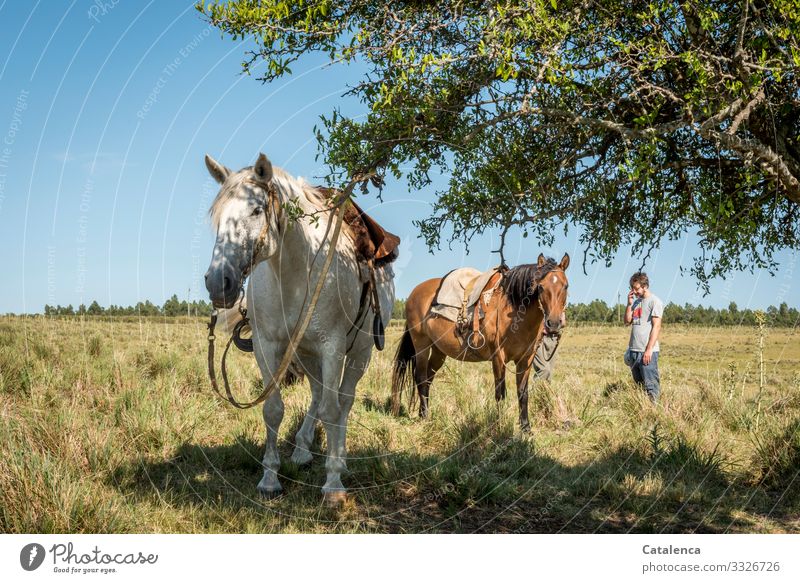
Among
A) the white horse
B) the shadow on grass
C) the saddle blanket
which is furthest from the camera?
the saddle blanket

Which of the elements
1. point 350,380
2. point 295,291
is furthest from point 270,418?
point 295,291

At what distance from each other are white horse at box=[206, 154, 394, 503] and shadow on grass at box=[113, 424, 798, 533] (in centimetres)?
37

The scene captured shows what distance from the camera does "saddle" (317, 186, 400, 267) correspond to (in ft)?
18.4

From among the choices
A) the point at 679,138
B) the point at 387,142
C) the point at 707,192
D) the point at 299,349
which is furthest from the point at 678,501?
the point at 387,142

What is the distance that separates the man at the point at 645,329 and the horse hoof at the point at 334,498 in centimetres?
534

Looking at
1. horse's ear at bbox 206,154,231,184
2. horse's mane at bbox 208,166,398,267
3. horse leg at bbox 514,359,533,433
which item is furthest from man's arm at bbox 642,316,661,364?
horse's ear at bbox 206,154,231,184

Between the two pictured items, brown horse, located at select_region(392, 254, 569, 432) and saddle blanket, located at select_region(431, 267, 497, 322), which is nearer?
brown horse, located at select_region(392, 254, 569, 432)

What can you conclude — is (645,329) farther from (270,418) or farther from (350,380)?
(270,418)

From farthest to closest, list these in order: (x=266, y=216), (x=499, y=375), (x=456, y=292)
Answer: (x=456, y=292), (x=499, y=375), (x=266, y=216)

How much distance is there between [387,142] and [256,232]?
1122 mm

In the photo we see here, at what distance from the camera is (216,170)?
4.73 meters

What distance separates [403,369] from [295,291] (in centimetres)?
460

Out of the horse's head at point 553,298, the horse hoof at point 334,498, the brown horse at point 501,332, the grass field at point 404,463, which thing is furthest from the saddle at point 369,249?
the brown horse at point 501,332

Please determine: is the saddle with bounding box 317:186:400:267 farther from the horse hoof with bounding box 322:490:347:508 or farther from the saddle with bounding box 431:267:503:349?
the saddle with bounding box 431:267:503:349
